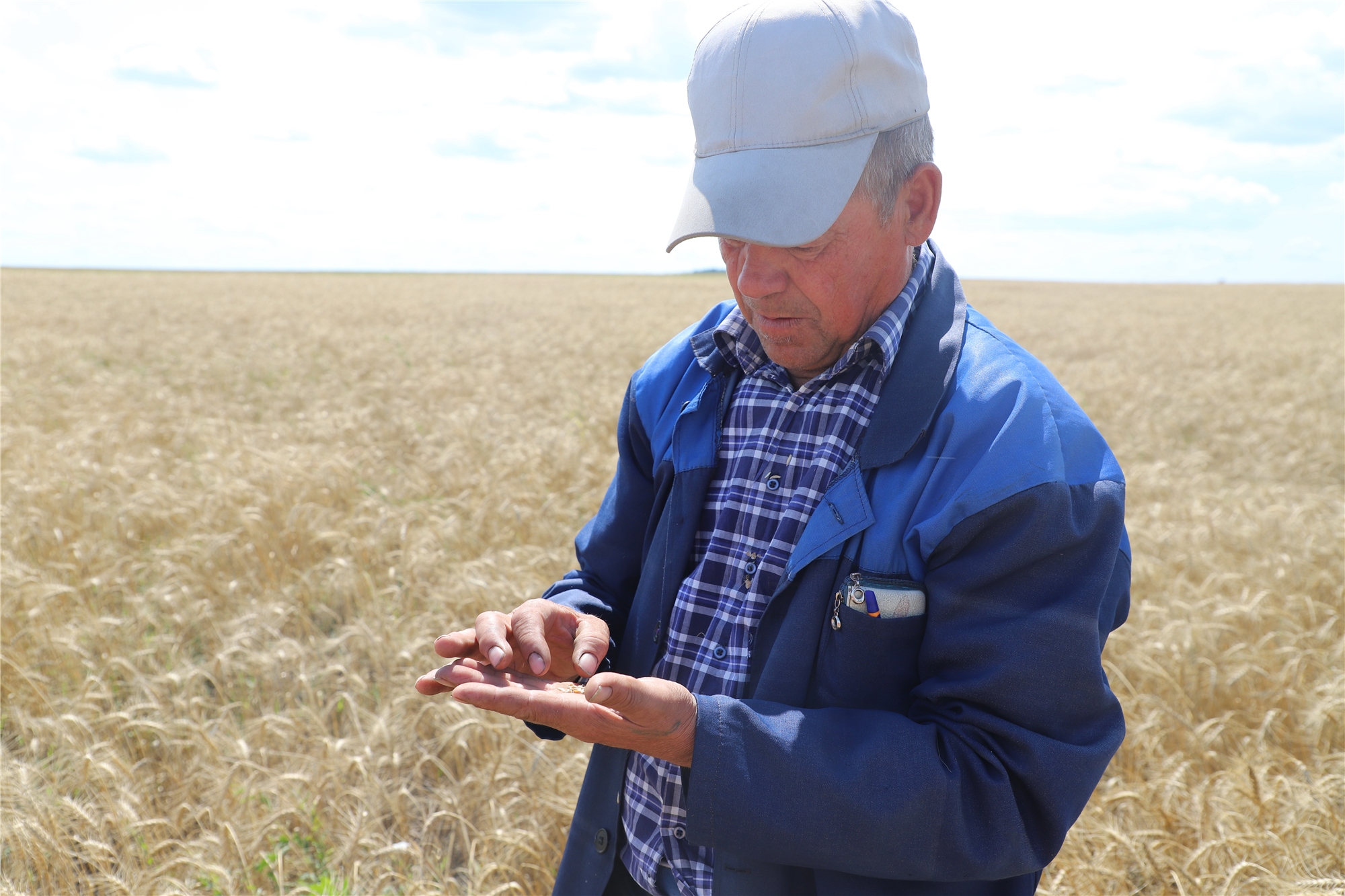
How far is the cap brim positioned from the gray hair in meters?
0.03

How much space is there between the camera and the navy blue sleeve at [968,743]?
123 cm

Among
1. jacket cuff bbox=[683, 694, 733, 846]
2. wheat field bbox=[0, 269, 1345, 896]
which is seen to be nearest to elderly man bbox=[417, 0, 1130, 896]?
jacket cuff bbox=[683, 694, 733, 846]

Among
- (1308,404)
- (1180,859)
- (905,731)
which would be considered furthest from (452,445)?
(1308,404)

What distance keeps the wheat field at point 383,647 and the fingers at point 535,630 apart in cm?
135

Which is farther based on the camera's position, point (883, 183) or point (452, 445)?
point (452, 445)

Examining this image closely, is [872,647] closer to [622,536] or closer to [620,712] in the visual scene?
[620,712]

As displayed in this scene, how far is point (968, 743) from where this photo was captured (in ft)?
4.11

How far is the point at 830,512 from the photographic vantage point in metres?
1.37

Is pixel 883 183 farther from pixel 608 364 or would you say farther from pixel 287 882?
pixel 608 364

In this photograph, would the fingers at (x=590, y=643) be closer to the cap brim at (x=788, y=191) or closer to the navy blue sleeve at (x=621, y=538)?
the navy blue sleeve at (x=621, y=538)

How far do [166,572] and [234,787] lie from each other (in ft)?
6.09

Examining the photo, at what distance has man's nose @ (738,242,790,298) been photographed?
1456 millimetres

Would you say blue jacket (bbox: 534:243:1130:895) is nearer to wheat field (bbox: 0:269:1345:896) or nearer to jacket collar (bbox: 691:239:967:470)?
jacket collar (bbox: 691:239:967:470)

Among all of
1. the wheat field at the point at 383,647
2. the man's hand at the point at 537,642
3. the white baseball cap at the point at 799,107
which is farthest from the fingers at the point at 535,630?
the wheat field at the point at 383,647
